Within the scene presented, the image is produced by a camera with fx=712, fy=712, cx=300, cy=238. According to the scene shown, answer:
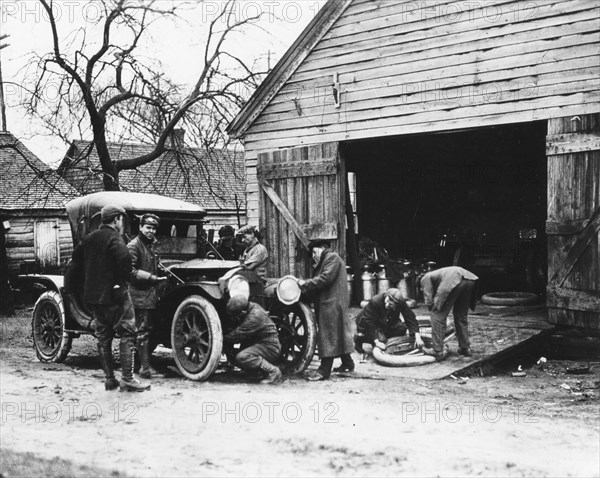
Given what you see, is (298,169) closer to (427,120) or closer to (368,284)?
(427,120)

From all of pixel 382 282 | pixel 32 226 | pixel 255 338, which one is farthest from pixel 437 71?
pixel 32 226

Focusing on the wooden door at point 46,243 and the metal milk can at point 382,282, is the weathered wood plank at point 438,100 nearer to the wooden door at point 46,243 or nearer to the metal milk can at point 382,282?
the metal milk can at point 382,282

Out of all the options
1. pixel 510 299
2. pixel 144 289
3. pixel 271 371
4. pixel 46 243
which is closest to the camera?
pixel 271 371

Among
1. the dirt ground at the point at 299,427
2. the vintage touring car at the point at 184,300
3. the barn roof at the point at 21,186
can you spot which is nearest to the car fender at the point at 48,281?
the vintage touring car at the point at 184,300

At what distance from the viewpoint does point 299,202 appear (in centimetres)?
1239

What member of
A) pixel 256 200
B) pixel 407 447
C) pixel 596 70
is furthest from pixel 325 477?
pixel 256 200

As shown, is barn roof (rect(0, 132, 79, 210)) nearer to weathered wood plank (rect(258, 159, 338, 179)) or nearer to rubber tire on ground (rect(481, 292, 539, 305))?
weathered wood plank (rect(258, 159, 338, 179))

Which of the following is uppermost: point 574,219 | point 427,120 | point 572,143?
point 427,120

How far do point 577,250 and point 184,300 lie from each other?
17.2 feet

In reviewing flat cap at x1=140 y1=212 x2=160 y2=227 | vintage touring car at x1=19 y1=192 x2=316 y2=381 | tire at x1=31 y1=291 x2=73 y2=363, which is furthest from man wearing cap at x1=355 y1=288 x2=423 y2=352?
tire at x1=31 y1=291 x2=73 y2=363

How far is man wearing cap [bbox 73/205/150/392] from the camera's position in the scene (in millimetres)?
7277

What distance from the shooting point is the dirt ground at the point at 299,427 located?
4891 mm

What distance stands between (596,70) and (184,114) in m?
10.4

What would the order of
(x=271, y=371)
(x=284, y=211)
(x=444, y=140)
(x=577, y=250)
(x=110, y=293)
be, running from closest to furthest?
(x=110, y=293) < (x=271, y=371) < (x=577, y=250) < (x=284, y=211) < (x=444, y=140)
